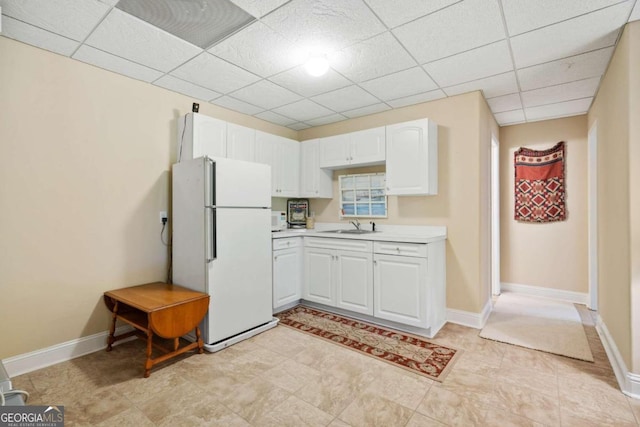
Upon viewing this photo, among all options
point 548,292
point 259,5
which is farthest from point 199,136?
point 548,292

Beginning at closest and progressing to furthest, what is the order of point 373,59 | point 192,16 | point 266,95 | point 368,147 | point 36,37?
point 192,16 < point 36,37 < point 373,59 < point 266,95 < point 368,147

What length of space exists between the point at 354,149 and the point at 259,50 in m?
1.75

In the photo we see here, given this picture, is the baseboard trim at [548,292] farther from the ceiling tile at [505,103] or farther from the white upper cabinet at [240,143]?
the white upper cabinet at [240,143]

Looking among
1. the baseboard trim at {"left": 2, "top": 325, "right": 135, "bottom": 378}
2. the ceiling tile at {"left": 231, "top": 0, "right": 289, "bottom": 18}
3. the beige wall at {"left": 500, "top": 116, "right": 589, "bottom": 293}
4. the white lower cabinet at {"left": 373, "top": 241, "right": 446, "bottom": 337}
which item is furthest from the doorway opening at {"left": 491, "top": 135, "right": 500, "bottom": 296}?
the baseboard trim at {"left": 2, "top": 325, "right": 135, "bottom": 378}

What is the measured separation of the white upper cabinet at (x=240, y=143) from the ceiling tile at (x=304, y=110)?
1.67 feet

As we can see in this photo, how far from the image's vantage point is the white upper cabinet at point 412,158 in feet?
10.7

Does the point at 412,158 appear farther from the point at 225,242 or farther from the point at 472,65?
the point at 225,242

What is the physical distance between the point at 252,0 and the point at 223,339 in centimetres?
265

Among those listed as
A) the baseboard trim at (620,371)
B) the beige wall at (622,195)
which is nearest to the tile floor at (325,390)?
the baseboard trim at (620,371)

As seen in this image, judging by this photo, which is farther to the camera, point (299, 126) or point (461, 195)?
point (299, 126)

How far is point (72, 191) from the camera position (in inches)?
103

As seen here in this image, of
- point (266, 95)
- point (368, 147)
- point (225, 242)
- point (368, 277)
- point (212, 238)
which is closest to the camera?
point (212, 238)

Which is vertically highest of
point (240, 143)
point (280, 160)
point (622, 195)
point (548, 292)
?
point (240, 143)

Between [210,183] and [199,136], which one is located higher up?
[199,136]
